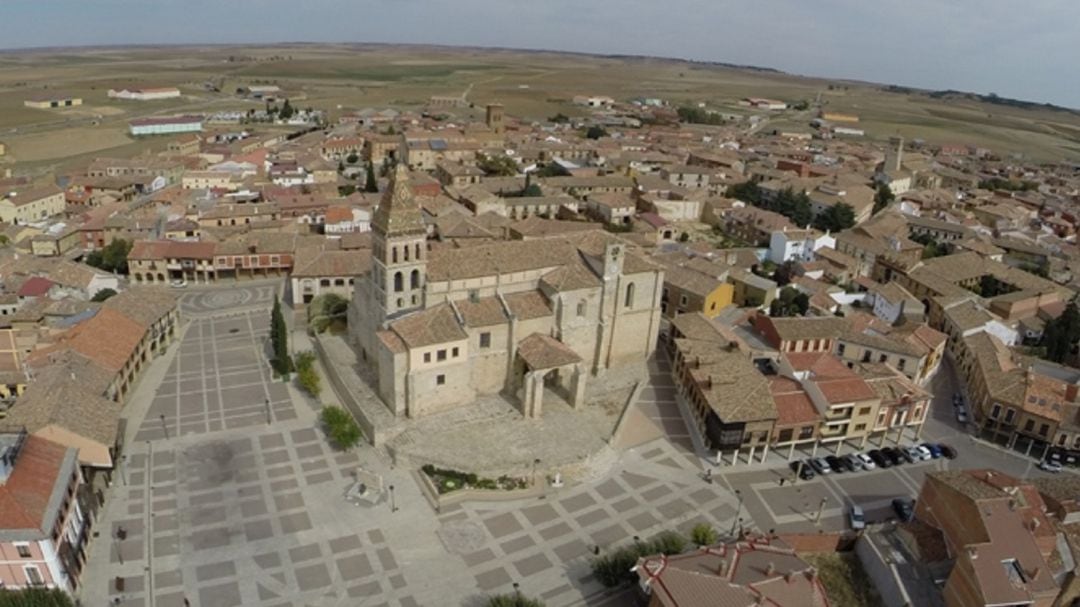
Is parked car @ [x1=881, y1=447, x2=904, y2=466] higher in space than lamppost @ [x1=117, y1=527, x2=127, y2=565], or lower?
higher

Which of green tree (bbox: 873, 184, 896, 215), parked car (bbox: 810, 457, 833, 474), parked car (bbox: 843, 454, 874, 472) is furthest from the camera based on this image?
green tree (bbox: 873, 184, 896, 215)

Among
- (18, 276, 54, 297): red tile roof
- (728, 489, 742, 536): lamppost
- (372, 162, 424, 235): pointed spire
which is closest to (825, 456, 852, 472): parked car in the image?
(728, 489, 742, 536): lamppost

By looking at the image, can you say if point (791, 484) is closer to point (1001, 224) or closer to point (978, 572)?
point (978, 572)

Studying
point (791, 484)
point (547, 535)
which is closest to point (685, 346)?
point (791, 484)

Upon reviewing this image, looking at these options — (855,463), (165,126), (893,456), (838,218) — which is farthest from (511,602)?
(165,126)

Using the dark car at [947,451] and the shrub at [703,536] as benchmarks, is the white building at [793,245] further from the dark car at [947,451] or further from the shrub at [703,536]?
the shrub at [703,536]

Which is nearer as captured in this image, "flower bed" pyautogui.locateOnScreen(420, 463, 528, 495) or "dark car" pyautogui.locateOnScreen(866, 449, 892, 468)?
"flower bed" pyautogui.locateOnScreen(420, 463, 528, 495)

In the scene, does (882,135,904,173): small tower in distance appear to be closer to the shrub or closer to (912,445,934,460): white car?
(912,445,934,460): white car

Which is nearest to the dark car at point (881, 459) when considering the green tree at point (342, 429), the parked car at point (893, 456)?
the parked car at point (893, 456)
